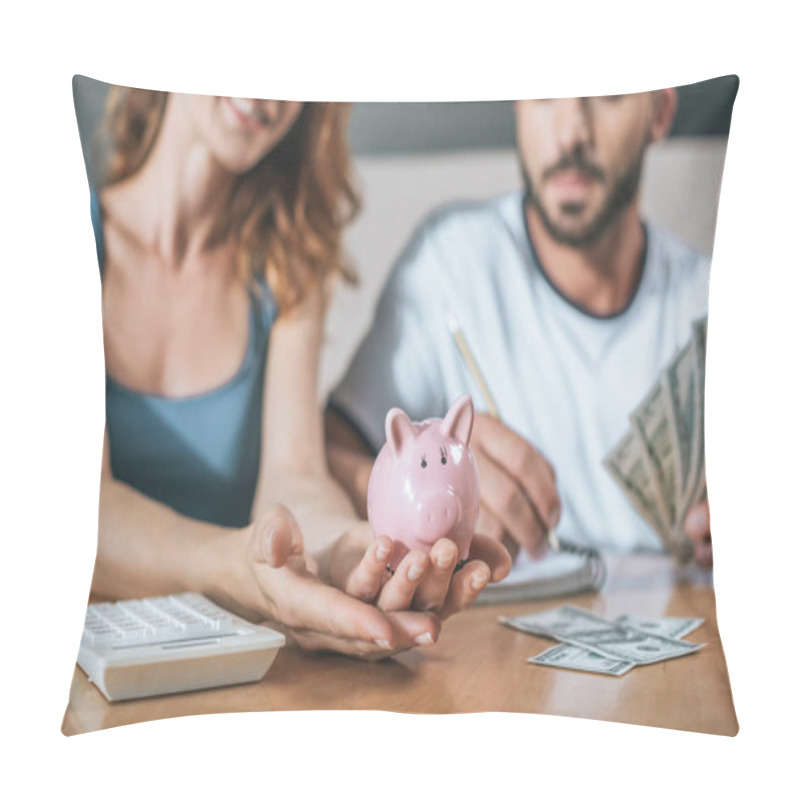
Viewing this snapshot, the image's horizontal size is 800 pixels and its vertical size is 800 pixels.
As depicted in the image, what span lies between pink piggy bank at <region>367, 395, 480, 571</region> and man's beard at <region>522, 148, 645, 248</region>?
39cm

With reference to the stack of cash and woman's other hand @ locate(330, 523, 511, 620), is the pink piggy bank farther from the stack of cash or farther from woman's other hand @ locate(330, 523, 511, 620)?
the stack of cash

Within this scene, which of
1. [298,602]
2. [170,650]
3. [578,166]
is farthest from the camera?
[578,166]

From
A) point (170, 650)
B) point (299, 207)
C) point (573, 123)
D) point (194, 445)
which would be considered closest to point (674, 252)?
point (573, 123)

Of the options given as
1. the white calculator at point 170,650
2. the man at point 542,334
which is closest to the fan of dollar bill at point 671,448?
the man at point 542,334

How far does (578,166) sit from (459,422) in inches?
21.0

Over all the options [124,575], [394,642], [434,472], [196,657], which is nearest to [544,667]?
[394,642]

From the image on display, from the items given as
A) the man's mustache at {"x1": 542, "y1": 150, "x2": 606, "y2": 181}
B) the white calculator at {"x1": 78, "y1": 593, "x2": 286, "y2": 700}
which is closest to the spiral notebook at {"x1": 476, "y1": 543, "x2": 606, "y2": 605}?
the white calculator at {"x1": 78, "y1": 593, "x2": 286, "y2": 700}

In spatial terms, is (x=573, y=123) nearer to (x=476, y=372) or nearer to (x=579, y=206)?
(x=579, y=206)

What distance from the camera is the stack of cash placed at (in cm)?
201

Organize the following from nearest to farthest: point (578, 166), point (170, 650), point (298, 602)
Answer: point (170, 650) → point (298, 602) → point (578, 166)

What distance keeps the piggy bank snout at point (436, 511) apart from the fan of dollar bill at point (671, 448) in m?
0.38

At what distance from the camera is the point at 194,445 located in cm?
216

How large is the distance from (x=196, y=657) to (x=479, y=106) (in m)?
1.11

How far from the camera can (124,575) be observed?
2.10m
